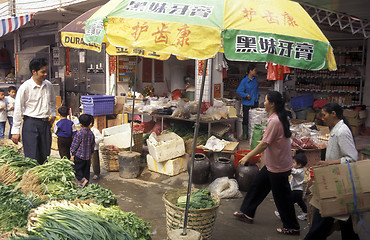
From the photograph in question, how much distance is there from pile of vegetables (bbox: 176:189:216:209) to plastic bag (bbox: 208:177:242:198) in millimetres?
1788

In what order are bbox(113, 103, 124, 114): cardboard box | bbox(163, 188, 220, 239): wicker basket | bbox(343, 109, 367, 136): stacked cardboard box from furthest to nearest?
bbox(343, 109, 367, 136): stacked cardboard box < bbox(113, 103, 124, 114): cardboard box < bbox(163, 188, 220, 239): wicker basket

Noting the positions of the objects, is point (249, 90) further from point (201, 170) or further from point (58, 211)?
point (58, 211)

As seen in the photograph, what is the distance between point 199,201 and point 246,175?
8.20 ft

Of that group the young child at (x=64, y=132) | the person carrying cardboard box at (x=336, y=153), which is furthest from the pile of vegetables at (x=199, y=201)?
the young child at (x=64, y=132)

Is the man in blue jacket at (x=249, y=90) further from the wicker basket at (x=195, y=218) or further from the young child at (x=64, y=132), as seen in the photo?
the wicker basket at (x=195, y=218)

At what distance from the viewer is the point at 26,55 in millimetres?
14844

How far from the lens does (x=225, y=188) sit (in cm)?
657

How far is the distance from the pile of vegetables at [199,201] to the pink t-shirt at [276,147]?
101cm

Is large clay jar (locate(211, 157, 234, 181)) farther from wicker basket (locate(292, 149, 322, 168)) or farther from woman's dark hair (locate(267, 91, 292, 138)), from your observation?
woman's dark hair (locate(267, 91, 292, 138))

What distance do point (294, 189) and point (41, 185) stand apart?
370cm

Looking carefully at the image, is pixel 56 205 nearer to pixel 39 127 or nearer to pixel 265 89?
pixel 39 127

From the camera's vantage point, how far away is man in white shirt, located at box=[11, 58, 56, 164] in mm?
5660

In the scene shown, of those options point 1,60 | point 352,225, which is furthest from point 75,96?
point 352,225

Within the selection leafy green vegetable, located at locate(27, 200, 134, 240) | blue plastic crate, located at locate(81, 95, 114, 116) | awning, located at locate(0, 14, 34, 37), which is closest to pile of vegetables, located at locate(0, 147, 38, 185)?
leafy green vegetable, located at locate(27, 200, 134, 240)
